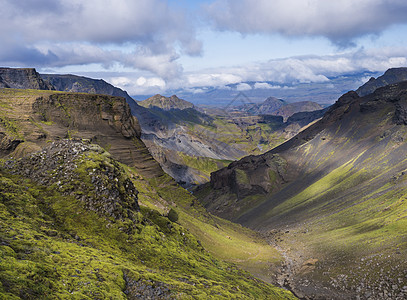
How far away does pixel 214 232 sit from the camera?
330 ft

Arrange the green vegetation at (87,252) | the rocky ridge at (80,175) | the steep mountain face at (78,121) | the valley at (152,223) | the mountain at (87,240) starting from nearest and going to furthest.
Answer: the green vegetation at (87,252) < the mountain at (87,240) < the valley at (152,223) < the rocky ridge at (80,175) < the steep mountain face at (78,121)

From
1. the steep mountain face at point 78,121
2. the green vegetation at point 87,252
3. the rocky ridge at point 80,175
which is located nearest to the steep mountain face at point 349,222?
the green vegetation at point 87,252

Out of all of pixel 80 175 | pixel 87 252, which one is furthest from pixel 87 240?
pixel 80 175

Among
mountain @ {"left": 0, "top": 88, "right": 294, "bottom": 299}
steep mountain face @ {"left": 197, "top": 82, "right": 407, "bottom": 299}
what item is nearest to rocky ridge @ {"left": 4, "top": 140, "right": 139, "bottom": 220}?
mountain @ {"left": 0, "top": 88, "right": 294, "bottom": 299}

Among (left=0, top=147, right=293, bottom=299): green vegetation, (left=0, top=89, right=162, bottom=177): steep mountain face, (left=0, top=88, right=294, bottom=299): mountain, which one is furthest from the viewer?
(left=0, top=89, right=162, bottom=177): steep mountain face

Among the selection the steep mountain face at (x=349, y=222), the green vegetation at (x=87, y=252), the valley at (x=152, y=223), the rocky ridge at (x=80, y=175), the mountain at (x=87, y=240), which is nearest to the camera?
the green vegetation at (x=87, y=252)

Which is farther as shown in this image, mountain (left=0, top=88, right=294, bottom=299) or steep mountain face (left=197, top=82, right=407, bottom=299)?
steep mountain face (left=197, top=82, right=407, bottom=299)

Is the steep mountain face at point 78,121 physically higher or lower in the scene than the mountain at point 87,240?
higher

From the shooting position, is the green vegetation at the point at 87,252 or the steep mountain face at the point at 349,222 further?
the steep mountain face at the point at 349,222

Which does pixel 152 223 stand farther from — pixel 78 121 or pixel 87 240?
pixel 78 121

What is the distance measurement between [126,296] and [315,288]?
219 ft

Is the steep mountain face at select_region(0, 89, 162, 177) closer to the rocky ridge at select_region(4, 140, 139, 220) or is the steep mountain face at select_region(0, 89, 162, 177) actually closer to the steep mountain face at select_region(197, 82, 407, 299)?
the rocky ridge at select_region(4, 140, 139, 220)

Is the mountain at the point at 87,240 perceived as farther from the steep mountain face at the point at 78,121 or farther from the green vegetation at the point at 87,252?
the steep mountain face at the point at 78,121

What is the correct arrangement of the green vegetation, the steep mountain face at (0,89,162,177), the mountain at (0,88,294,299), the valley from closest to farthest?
1. the green vegetation
2. the mountain at (0,88,294,299)
3. the valley
4. the steep mountain face at (0,89,162,177)
